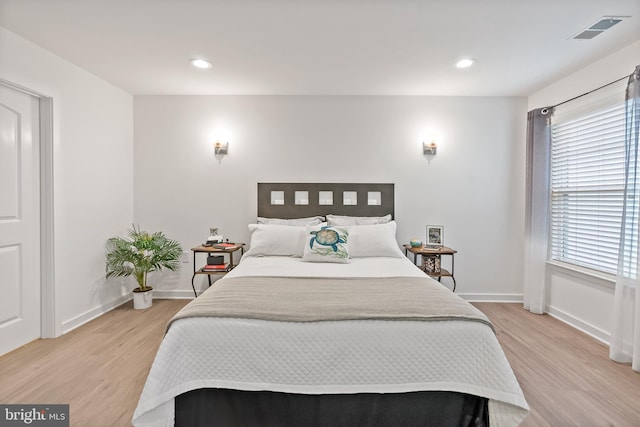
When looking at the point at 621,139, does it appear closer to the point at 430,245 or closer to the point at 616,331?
the point at 616,331

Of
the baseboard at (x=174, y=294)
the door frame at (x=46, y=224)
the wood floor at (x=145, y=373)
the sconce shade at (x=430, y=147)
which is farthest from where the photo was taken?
the baseboard at (x=174, y=294)

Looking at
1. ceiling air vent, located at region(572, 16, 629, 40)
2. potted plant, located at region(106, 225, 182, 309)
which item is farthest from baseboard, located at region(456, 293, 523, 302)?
potted plant, located at region(106, 225, 182, 309)

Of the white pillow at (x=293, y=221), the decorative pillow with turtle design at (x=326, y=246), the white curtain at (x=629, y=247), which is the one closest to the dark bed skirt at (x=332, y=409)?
the decorative pillow with turtle design at (x=326, y=246)

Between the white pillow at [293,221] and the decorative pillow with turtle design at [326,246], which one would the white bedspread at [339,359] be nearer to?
the decorative pillow with turtle design at [326,246]

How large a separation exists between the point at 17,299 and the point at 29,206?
77 cm

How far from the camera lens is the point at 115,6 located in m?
2.17

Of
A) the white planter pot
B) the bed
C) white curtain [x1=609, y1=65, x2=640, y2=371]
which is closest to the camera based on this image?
the bed

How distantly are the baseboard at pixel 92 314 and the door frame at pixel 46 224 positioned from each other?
151mm

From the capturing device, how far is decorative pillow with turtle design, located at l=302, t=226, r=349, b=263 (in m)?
3.08

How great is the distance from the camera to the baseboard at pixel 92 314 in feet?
10.3

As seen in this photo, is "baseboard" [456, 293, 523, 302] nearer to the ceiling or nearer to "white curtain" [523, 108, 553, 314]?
"white curtain" [523, 108, 553, 314]

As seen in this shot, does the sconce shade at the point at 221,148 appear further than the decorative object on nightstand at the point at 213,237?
Yes

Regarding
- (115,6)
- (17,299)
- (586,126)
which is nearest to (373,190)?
(586,126)

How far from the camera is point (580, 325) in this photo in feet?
10.6
